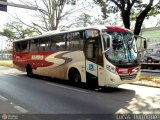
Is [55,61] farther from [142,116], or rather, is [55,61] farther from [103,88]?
[142,116]

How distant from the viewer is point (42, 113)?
956cm

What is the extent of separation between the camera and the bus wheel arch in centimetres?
1659

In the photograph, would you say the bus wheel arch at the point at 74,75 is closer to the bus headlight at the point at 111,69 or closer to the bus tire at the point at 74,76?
the bus tire at the point at 74,76

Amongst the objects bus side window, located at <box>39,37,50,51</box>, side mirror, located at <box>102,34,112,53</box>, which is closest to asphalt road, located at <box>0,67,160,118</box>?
side mirror, located at <box>102,34,112,53</box>

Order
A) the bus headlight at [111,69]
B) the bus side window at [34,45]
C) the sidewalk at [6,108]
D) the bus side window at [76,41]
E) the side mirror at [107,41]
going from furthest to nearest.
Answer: the bus side window at [34,45] < the bus side window at [76,41] < the bus headlight at [111,69] < the side mirror at [107,41] < the sidewalk at [6,108]

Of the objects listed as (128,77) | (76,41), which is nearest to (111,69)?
(128,77)

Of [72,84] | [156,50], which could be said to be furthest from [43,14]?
[72,84]

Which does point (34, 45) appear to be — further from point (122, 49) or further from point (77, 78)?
point (122, 49)

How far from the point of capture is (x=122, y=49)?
48.7ft

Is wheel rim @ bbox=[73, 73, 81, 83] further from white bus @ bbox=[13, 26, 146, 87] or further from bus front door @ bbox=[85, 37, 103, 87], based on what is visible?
bus front door @ bbox=[85, 37, 103, 87]

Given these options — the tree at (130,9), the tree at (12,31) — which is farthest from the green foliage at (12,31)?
the tree at (130,9)

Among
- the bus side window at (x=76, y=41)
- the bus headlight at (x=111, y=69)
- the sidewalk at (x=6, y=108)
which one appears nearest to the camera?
the sidewalk at (x=6, y=108)

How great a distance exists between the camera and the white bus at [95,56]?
14.4m

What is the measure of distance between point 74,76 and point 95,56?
245cm
